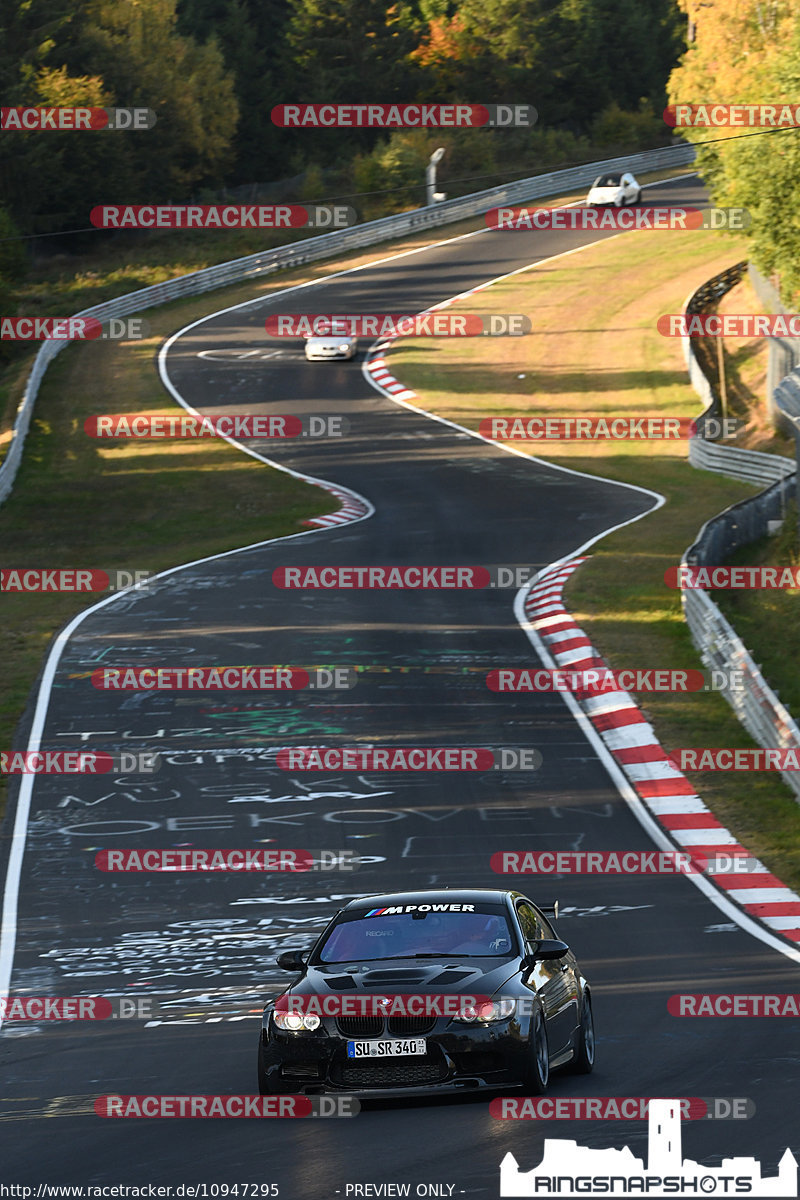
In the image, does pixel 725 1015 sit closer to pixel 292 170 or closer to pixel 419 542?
pixel 419 542

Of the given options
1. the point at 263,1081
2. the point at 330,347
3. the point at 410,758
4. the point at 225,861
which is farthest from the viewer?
the point at 330,347

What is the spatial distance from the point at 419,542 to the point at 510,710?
11.7 m

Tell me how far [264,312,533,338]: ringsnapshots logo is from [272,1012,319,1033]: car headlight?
164ft

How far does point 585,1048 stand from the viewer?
10047 millimetres

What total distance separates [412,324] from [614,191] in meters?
19.7

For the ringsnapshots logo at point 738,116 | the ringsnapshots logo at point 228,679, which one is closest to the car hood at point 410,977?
the ringsnapshots logo at point 228,679

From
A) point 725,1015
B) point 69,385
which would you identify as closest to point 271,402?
point 69,385

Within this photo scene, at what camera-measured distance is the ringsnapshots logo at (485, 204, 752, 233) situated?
243ft

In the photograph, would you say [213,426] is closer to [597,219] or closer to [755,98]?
→ [755,98]

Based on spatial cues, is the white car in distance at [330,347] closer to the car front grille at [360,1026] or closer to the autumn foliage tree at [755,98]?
the autumn foliage tree at [755,98]

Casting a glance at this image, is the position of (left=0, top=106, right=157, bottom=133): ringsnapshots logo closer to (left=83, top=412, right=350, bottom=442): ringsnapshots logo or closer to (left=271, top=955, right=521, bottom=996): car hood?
(left=83, top=412, right=350, bottom=442): ringsnapshots logo

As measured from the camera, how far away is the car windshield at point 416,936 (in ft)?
32.3

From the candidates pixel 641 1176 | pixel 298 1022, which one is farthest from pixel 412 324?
pixel 641 1176

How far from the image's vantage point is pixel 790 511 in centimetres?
3459
